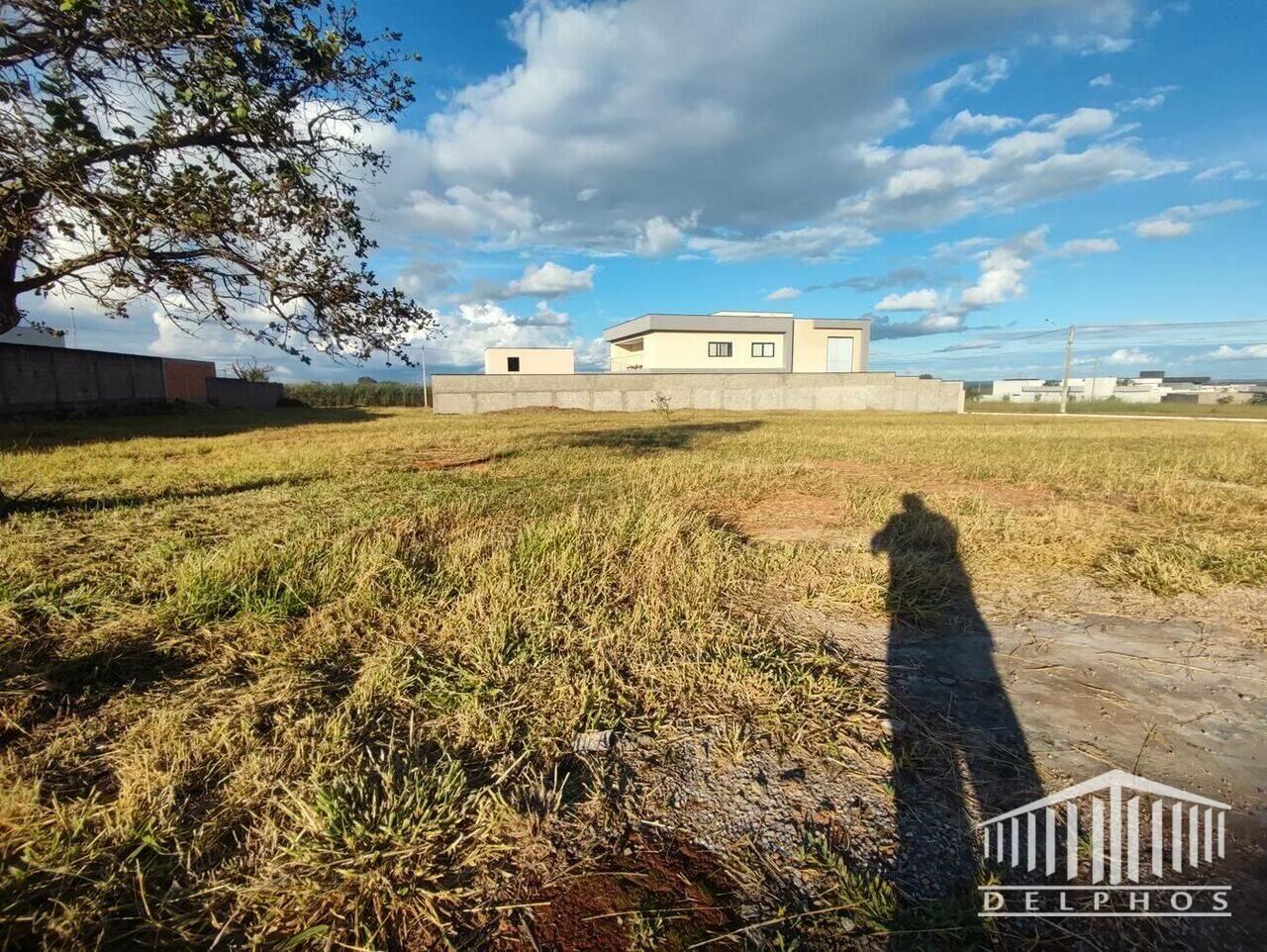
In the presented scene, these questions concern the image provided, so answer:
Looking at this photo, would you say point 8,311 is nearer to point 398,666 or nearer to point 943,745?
point 398,666

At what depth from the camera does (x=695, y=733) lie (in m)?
2.25

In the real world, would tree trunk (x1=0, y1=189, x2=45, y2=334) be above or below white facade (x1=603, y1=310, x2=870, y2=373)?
below

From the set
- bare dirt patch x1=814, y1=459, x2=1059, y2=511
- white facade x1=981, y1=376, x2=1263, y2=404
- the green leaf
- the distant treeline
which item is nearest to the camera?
the green leaf

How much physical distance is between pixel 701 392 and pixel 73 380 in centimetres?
2753

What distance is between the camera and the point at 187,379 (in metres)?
32.2

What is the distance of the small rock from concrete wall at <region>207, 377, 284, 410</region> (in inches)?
1556

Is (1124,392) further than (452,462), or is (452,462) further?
(1124,392)

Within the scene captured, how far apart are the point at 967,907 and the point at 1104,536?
4.74 m

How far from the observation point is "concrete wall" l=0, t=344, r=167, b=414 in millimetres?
17172

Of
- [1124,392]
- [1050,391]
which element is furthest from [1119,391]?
[1050,391]

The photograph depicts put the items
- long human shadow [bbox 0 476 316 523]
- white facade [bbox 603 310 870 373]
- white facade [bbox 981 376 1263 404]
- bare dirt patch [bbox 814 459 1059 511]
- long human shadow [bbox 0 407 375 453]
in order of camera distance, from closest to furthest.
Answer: long human shadow [bbox 0 476 316 523] → bare dirt patch [bbox 814 459 1059 511] → long human shadow [bbox 0 407 375 453] → white facade [bbox 603 310 870 373] → white facade [bbox 981 376 1263 404]

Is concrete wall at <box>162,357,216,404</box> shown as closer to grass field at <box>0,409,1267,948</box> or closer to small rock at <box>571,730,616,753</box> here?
grass field at <box>0,409,1267,948</box>

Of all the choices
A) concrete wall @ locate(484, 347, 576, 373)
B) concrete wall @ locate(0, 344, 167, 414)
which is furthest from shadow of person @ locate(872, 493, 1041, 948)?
concrete wall @ locate(484, 347, 576, 373)

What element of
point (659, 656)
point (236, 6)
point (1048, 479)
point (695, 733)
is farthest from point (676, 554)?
point (1048, 479)
